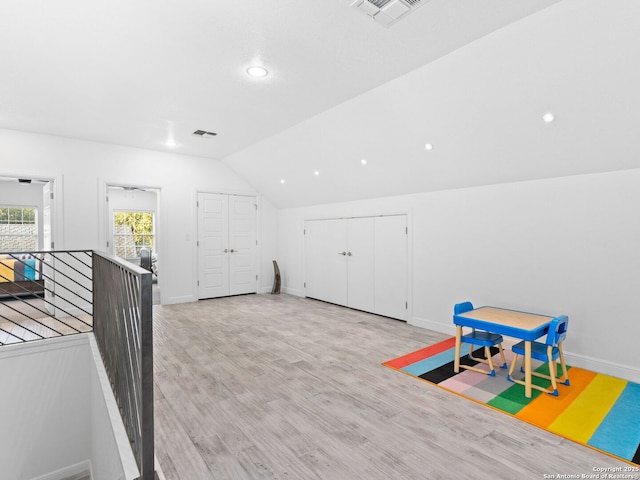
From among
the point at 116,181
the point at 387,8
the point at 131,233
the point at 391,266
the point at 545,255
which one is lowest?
Result: the point at 391,266

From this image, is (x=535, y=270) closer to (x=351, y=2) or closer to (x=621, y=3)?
(x=621, y=3)

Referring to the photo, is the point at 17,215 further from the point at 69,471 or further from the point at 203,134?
the point at 69,471

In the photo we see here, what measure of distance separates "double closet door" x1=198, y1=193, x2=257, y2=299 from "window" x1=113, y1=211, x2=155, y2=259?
3.92 metres

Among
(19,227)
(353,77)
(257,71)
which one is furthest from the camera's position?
(19,227)

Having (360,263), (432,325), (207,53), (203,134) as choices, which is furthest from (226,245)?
(207,53)

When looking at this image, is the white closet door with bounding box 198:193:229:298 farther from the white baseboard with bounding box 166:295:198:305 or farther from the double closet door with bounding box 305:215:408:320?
the double closet door with bounding box 305:215:408:320

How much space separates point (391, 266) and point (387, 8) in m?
3.60

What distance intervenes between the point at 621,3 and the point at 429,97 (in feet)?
4.84

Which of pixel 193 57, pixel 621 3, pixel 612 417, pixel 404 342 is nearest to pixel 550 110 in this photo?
pixel 621 3

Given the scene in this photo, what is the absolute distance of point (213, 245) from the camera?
21.9 ft

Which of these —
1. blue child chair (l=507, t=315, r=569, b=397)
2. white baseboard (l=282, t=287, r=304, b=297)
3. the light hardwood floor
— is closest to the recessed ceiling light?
the light hardwood floor

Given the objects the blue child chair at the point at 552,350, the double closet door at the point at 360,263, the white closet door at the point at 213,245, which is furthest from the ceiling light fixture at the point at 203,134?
the blue child chair at the point at 552,350

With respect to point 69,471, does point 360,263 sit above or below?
above

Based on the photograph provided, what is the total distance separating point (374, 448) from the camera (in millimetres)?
2074
